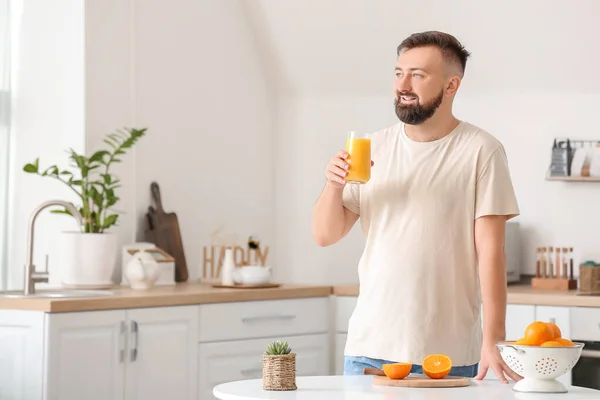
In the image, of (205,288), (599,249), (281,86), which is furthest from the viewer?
(281,86)

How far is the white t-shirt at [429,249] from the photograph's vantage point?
2.29 m

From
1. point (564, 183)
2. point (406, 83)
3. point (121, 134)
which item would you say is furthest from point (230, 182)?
point (406, 83)

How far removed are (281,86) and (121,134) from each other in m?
0.99

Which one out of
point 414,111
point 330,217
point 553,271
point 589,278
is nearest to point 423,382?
point 330,217

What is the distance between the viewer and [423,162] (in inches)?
91.8

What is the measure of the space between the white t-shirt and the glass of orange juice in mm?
108

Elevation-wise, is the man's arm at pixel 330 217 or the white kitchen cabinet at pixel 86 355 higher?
the man's arm at pixel 330 217

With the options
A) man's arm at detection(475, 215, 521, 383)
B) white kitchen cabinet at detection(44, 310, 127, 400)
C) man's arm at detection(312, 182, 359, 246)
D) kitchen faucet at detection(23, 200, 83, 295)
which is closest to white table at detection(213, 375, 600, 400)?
man's arm at detection(475, 215, 521, 383)

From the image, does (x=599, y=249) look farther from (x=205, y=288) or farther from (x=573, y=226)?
(x=205, y=288)

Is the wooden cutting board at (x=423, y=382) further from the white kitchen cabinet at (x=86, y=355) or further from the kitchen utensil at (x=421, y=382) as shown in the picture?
the white kitchen cabinet at (x=86, y=355)

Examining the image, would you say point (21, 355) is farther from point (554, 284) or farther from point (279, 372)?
point (554, 284)

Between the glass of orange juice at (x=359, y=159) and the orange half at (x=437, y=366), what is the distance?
1.44 ft

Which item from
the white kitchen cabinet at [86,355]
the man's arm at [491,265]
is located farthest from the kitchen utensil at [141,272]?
the man's arm at [491,265]

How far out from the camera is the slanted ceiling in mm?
4184
